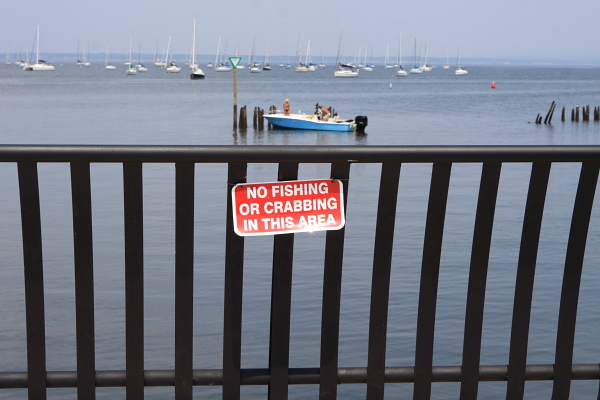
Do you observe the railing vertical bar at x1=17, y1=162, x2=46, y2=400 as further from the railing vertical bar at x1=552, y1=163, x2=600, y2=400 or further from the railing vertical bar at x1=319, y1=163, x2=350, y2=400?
the railing vertical bar at x1=552, y1=163, x2=600, y2=400

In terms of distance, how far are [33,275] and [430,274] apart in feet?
5.53

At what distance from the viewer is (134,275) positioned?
3.00 m

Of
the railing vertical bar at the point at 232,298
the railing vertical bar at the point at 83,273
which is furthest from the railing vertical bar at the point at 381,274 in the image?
the railing vertical bar at the point at 83,273

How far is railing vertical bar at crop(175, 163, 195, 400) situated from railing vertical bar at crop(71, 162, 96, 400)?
1.16 feet

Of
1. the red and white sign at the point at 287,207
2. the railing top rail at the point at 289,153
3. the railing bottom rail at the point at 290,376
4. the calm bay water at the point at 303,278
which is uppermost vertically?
the railing top rail at the point at 289,153

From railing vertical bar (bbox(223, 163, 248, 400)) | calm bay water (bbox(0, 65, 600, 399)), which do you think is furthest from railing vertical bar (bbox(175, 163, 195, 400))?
calm bay water (bbox(0, 65, 600, 399))

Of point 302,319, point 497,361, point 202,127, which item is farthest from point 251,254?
point 202,127

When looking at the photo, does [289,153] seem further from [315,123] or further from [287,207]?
[315,123]

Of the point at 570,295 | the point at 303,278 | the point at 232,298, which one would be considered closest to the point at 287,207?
the point at 232,298

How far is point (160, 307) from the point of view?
30.1 feet

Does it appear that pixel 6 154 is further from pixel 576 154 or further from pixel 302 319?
pixel 302 319

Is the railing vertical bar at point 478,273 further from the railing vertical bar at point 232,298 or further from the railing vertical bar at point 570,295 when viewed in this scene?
the railing vertical bar at point 232,298

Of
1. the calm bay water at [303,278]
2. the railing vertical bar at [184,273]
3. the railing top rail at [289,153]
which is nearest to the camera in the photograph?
the railing top rail at [289,153]

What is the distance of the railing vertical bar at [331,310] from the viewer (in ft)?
10.1
